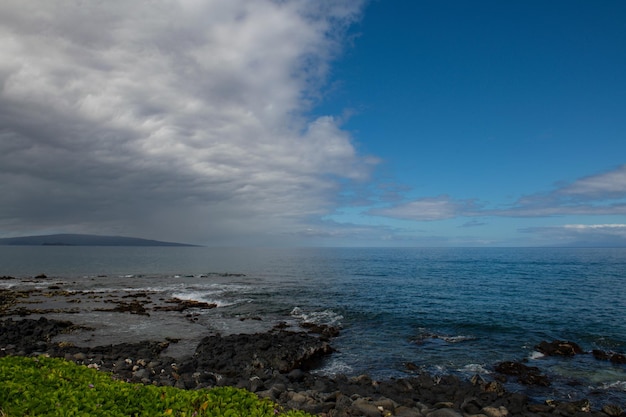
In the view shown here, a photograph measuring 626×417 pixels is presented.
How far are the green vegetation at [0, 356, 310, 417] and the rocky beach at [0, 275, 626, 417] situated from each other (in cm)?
557

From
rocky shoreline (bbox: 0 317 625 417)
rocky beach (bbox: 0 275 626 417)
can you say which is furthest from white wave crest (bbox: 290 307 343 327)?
rocky shoreline (bbox: 0 317 625 417)

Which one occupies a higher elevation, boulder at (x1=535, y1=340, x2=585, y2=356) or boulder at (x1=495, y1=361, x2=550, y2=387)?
boulder at (x1=535, y1=340, x2=585, y2=356)

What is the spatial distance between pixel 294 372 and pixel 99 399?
42.0 feet

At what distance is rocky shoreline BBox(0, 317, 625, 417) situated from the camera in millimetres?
15516

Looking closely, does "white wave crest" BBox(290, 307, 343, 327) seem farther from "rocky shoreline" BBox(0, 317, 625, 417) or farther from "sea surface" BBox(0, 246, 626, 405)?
"rocky shoreline" BBox(0, 317, 625, 417)

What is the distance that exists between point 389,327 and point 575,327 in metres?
15.9

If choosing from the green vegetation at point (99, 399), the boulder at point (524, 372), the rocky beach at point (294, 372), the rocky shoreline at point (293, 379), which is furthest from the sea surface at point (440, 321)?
the green vegetation at point (99, 399)

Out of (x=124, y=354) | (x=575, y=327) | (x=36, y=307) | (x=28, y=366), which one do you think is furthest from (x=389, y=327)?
(x=36, y=307)

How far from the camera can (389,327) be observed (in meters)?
33.5

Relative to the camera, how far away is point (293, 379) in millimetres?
19797

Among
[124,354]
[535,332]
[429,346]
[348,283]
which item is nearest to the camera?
[124,354]

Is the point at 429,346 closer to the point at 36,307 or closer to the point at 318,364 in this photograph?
the point at 318,364

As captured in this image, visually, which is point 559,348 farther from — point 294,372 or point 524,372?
point 294,372

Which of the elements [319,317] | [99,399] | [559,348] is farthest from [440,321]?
[99,399]
